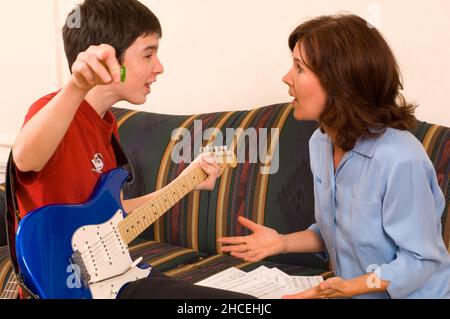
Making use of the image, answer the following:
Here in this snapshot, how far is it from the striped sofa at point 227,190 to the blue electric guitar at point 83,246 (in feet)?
1.53

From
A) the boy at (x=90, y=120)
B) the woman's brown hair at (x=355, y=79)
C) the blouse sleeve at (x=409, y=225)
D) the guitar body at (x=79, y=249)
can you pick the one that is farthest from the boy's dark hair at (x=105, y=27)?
the blouse sleeve at (x=409, y=225)

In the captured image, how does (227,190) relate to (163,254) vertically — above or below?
above

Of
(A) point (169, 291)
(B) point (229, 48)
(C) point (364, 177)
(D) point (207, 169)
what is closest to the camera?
(A) point (169, 291)

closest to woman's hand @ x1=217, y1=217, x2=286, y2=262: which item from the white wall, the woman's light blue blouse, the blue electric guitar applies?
the woman's light blue blouse

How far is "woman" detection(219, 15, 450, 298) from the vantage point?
136 cm

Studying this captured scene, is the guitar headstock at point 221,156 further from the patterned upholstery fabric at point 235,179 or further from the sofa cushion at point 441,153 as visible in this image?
the sofa cushion at point 441,153

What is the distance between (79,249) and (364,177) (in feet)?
2.13

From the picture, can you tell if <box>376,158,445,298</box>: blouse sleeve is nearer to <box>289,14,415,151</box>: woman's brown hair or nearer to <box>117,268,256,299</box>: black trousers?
<box>289,14,415,151</box>: woman's brown hair

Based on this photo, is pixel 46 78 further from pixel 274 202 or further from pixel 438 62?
pixel 438 62

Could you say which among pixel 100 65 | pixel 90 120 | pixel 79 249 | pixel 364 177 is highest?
pixel 100 65

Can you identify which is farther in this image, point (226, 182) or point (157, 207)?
point (226, 182)

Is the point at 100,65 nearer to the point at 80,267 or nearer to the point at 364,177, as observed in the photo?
the point at 80,267

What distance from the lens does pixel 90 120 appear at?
1534mm

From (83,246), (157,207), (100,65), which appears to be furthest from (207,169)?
(100,65)
